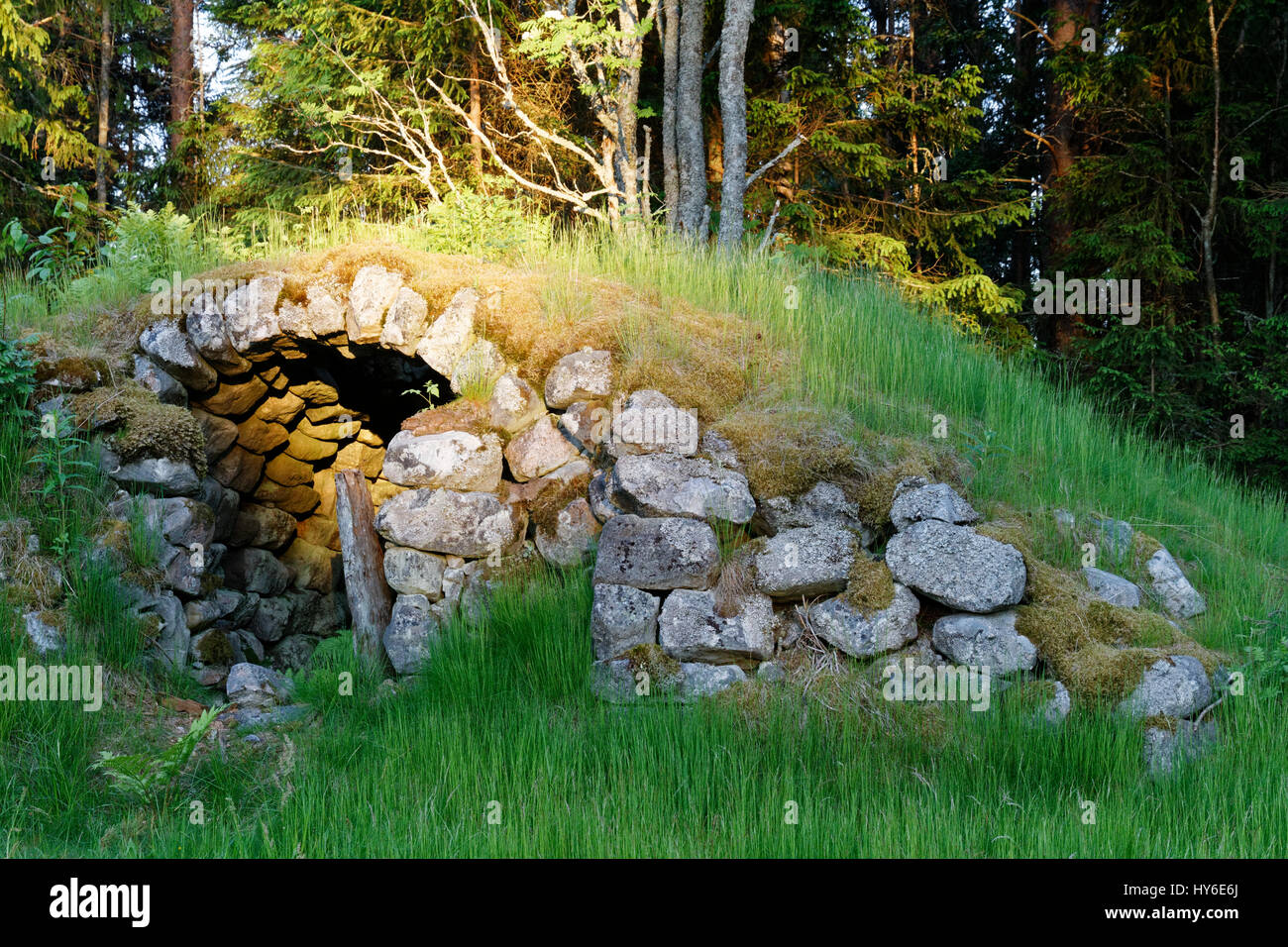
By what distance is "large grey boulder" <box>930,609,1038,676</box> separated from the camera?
4.76 metres

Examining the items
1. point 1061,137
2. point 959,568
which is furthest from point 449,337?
point 1061,137

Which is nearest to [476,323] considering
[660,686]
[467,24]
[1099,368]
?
[660,686]

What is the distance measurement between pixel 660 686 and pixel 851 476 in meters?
1.80

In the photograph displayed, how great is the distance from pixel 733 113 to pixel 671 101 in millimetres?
1522

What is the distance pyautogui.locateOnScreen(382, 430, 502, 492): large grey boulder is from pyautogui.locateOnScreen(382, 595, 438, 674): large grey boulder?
2.77 feet

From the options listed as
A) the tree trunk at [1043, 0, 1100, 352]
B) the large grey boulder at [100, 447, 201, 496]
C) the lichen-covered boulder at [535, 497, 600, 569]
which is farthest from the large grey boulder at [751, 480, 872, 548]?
the tree trunk at [1043, 0, 1100, 352]

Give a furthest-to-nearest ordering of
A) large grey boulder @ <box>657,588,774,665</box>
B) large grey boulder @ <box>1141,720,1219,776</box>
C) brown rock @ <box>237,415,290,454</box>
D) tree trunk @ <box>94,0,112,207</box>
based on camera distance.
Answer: tree trunk @ <box>94,0,112,207</box>, brown rock @ <box>237,415,290,454</box>, large grey boulder @ <box>657,588,774,665</box>, large grey boulder @ <box>1141,720,1219,776</box>

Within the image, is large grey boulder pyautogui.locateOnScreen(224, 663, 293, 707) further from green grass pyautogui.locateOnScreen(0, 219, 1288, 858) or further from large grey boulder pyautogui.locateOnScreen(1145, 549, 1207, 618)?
large grey boulder pyautogui.locateOnScreen(1145, 549, 1207, 618)

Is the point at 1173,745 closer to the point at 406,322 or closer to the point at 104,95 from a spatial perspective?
the point at 406,322

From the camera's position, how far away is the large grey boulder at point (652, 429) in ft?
18.7

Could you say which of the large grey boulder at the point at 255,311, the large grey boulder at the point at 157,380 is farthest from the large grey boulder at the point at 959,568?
the large grey boulder at the point at 157,380

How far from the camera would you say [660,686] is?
15.9 ft

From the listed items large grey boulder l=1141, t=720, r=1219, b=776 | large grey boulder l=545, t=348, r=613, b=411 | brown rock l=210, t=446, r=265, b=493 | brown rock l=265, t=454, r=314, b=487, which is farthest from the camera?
brown rock l=265, t=454, r=314, b=487

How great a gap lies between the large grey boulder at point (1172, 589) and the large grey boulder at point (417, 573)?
4.61 m
